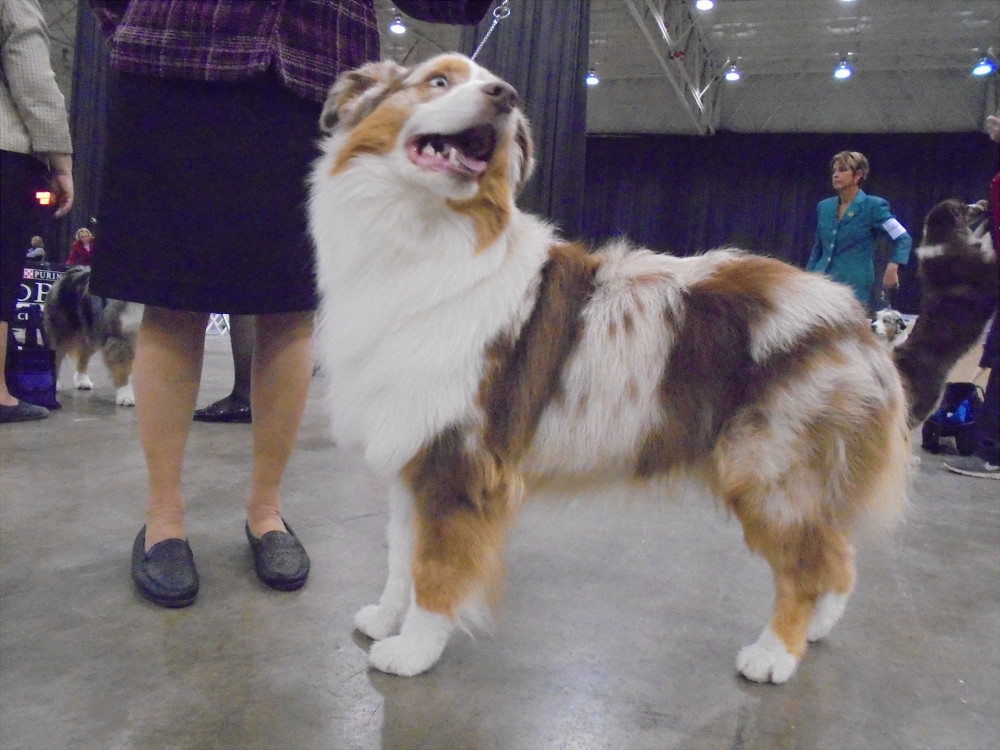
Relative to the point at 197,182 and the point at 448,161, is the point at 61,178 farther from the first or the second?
the point at 448,161

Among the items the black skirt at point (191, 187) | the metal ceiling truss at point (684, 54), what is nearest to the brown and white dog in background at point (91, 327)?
the black skirt at point (191, 187)

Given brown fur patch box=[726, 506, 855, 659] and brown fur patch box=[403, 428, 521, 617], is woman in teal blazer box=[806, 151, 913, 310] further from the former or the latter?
brown fur patch box=[403, 428, 521, 617]

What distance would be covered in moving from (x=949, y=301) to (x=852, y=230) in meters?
0.79

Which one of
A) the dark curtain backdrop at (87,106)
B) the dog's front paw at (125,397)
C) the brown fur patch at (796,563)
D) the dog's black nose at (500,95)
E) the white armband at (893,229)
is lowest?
the dog's front paw at (125,397)

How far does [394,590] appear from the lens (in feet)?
6.13

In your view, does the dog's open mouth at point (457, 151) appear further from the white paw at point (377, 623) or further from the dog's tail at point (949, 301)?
the dog's tail at point (949, 301)

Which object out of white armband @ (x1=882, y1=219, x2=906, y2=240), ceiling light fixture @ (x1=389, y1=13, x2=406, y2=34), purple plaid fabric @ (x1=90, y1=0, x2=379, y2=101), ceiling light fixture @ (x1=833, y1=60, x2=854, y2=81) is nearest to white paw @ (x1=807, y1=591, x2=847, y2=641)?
purple plaid fabric @ (x1=90, y1=0, x2=379, y2=101)

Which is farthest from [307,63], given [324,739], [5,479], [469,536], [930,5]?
[930,5]

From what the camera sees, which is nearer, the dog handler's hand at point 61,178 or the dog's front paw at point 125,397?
the dog handler's hand at point 61,178

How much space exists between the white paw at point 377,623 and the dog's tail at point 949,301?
149 inches

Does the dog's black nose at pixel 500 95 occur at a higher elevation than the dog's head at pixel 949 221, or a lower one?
lower

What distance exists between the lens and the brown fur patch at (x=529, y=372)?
1.69 m

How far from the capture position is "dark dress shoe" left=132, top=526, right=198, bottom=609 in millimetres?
1941

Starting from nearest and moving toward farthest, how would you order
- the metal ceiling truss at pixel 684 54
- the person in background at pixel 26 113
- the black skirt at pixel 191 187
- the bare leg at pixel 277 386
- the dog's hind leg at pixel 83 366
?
1. the black skirt at pixel 191 187
2. the bare leg at pixel 277 386
3. the person in background at pixel 26 113
4. the dog's hind leg at pixel 83 366
5. the metal ceiling truss at pixel 684 54
